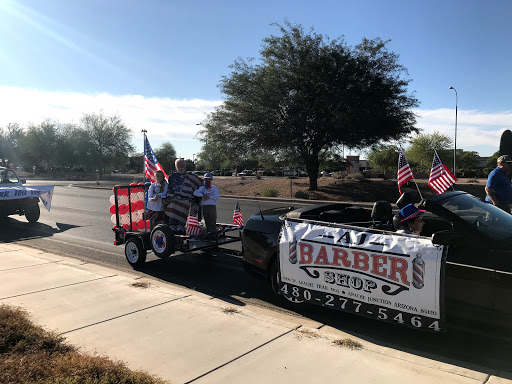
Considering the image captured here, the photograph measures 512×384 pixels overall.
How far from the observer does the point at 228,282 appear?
6535 mm

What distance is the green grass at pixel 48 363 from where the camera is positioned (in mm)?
3139

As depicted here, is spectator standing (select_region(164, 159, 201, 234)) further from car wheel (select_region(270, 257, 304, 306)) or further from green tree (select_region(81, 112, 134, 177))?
green tree (select_region(81, 112, 134, 177))

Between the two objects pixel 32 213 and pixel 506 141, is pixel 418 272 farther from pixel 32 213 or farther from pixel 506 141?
pixel 506 141

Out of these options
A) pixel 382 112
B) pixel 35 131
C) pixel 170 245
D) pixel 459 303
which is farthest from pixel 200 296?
pixel 35 131

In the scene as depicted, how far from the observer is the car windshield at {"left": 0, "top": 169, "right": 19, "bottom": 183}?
533 inches

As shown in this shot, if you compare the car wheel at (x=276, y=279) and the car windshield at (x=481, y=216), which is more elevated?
the car windshield at (x=481, y=216)

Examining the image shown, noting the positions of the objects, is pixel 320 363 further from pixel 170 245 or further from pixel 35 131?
pixel 35 131

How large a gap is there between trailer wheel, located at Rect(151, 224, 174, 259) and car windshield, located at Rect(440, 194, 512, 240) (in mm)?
4223

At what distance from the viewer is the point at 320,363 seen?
358 centimetres

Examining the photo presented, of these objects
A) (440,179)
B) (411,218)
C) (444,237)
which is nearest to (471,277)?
(444,237)

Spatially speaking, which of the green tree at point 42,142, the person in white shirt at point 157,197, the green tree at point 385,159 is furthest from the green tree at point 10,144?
the person in white shirt at point 157,197

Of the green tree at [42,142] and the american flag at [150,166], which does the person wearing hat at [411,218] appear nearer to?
the american flag at [150,166]

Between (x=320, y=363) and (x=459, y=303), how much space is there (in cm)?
137

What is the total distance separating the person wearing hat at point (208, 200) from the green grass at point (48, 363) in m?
3.75
